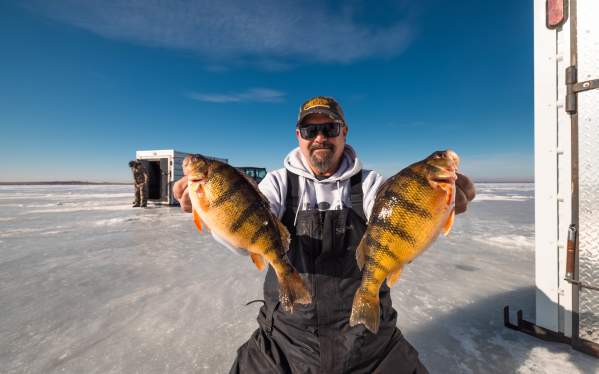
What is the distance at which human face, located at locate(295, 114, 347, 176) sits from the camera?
7.86 feet

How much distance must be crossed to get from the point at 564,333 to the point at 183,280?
484cm

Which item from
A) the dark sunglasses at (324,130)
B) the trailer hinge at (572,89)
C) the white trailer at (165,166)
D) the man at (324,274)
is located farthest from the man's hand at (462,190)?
the white trailer at (165,166)

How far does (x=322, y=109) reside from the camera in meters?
2.37

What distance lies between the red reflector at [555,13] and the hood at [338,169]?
2358 millimetres

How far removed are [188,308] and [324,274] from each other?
2317 millimetres

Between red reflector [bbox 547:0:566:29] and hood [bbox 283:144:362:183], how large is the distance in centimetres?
236

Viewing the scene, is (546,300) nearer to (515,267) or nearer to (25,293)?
(515,267)

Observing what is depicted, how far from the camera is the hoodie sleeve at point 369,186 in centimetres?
228

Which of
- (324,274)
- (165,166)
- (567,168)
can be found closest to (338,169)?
(324,274)

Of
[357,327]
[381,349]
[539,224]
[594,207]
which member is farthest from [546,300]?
[357,327]

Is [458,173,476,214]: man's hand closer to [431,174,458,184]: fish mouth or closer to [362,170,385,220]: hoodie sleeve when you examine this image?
[431,174,458,184]: fish mouth

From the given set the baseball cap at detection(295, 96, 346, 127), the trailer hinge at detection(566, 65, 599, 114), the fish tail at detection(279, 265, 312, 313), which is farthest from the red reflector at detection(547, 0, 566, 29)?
the fish tail at detection(279, 265, 312, 313)

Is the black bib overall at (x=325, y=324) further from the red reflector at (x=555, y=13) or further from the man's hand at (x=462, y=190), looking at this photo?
the red reflector at (x=555, y=13)

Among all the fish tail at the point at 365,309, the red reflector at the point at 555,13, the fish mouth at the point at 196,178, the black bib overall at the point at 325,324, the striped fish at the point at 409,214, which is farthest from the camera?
the red reflector at the point at 555,13
